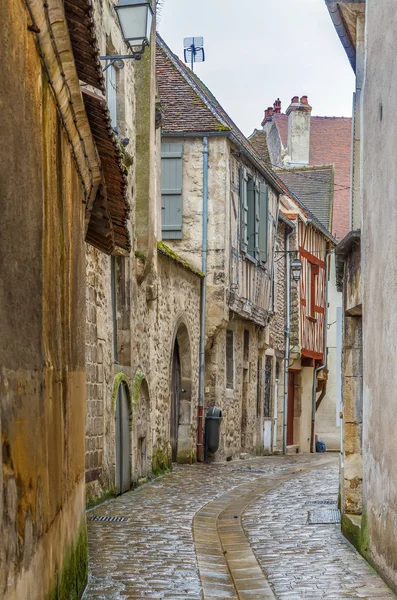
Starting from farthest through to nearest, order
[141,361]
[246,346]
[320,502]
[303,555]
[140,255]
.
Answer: [246,346] < [141,361] < [140,255] < [320,502] < [303,555]

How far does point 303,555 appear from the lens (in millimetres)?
7473

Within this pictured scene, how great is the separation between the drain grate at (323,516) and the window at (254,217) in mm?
9409

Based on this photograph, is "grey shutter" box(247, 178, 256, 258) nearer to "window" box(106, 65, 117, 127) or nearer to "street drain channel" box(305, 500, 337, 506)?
"window" box(106, 65, 117, 127)

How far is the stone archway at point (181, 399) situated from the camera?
16797 mm

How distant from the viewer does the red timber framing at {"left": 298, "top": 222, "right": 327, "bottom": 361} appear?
26.4 metres

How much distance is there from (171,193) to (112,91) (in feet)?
20.1

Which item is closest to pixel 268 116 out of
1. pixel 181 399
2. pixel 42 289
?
pixel 181 399

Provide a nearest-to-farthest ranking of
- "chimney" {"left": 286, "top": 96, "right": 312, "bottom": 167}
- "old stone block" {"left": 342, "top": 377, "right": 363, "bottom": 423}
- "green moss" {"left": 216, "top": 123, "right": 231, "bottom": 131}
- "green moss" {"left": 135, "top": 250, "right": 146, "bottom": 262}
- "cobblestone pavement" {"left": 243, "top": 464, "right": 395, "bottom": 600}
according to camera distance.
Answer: "cobblestone pavement" {"left": 243, "top": 464, "right": 395, "bottom": 600}
"old stone block" {"left": 342, "top": 377, "right": 363, "bottom": 423}
"green moss" {"left": 135, "top": 250, "right": 146, "bottom": 262}
"green moss" {"left": 216, "top": 123, "right": 231, "bottom": 131}
"chimney" {"left": 286, "top": 96, "right": 312, "bottom": 167}

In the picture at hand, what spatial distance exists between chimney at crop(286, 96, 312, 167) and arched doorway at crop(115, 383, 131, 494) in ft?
76.1

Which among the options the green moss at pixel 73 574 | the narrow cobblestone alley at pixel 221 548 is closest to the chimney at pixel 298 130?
the narrow cobblestone alley at pixel 221 548

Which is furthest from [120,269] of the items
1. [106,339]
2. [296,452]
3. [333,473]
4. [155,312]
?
[296,452]

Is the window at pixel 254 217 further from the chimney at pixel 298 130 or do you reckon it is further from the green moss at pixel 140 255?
the chimney at pixel 298 130

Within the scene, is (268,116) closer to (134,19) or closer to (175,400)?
(175,400)

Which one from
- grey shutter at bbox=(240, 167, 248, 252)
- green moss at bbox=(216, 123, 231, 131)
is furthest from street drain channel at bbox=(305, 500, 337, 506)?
grey shutter at bbox=(240, 167, 248, 252)
